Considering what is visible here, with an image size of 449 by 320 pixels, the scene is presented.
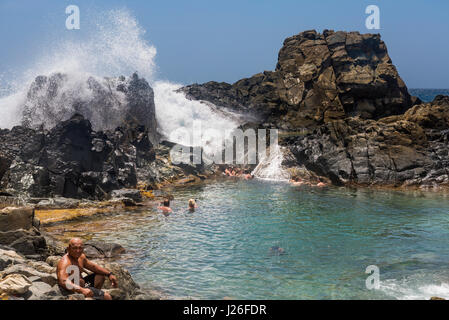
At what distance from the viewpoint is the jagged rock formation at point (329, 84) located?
149 ft

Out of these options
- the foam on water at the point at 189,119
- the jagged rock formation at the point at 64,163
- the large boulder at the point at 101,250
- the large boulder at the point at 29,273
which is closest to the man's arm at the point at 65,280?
the large boulder at the point at 29,273

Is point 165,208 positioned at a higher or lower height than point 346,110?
lower

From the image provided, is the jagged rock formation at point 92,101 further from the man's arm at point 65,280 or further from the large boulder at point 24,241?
the man's arm at point 65,280

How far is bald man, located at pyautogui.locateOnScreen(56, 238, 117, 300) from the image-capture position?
9.17m

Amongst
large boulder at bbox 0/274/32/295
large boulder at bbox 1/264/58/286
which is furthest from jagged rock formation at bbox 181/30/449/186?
large boulder at bbox 0/274/32/295

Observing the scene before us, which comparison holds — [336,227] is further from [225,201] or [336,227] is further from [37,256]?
[37,256]

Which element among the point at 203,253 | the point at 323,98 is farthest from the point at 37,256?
the point at 323,98

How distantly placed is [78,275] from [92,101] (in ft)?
108

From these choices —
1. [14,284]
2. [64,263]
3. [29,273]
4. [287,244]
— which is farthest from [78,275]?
[287,244]

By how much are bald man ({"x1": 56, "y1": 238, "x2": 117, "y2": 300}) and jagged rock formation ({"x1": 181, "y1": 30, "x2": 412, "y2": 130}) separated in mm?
39799

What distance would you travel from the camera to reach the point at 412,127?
33719mm

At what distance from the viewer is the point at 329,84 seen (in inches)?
1879

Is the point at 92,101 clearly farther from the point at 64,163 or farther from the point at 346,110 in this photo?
the point at 346,110

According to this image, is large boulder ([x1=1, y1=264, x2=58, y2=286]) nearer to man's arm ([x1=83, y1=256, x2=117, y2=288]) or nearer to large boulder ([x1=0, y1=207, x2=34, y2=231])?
man's arm ([x1=83, y1=256, x2=117, y2=288])
